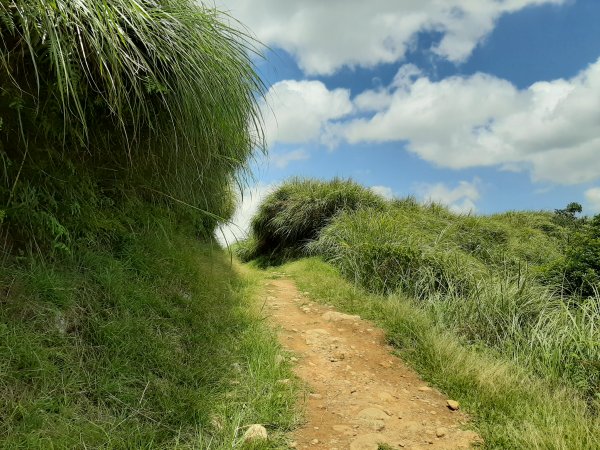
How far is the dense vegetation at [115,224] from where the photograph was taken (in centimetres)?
218

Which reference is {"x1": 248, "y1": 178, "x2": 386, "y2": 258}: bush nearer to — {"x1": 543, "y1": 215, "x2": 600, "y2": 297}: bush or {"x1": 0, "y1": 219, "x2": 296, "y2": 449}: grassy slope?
{"x1": 543, "y1": 215, "x2": 600, "y2": 297}: bush

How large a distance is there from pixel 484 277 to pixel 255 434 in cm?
472

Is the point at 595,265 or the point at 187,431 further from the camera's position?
the point at 595,265

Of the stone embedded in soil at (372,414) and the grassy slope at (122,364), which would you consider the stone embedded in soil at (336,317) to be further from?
the stone embedded in soil at (372,414)

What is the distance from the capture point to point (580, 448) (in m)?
2.29

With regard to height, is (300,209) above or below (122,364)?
above

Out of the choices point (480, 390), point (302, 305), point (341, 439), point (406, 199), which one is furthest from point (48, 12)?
point (406, 199)

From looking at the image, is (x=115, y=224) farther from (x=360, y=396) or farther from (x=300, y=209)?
(x=300, y=209)

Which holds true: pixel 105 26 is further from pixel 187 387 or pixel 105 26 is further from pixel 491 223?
pixel 491 223

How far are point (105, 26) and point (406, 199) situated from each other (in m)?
10.6

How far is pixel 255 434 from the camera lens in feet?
7.58

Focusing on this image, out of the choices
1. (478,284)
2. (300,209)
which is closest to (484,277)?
(478,284)

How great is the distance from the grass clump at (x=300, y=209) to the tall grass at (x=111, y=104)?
22.9 ft

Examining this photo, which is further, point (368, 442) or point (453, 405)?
point (453, 405)
